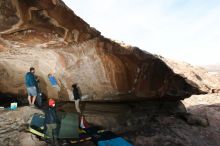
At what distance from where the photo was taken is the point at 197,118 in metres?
10.8

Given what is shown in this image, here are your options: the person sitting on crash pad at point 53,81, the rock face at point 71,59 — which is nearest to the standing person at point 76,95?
the rock face at point 71,59

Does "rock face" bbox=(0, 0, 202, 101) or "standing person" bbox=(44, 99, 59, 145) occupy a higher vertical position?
"rock face" bbox=(0, 0, 202, 101)

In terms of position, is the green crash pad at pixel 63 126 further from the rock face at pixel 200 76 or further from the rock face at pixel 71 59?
the rock face at pixel 200 76

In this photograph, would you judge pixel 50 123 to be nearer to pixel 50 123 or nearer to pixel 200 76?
pixel 50 123

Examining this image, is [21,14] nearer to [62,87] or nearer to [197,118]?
[62,87]

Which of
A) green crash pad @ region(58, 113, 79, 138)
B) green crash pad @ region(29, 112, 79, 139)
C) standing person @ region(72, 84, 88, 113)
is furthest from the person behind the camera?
standing person @ region(72, 84, 88, 113)

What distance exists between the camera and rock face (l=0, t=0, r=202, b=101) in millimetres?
6660

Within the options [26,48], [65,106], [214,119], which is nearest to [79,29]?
[26,48]

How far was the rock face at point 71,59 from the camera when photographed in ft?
21.9

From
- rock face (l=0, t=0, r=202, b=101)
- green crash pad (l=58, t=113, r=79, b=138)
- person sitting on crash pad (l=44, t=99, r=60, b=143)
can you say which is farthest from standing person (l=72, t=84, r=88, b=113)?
person sitting on crash pad (l=44, t=99, r=60, b=143)

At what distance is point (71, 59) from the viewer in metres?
9.05

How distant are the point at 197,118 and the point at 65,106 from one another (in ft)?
18.8

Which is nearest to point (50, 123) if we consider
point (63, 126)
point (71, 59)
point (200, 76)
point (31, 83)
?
point (63, 126)

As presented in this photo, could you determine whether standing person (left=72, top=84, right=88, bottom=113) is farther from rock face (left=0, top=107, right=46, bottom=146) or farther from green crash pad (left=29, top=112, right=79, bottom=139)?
rock face (left=0, top=107, right=46, bottom=146)
